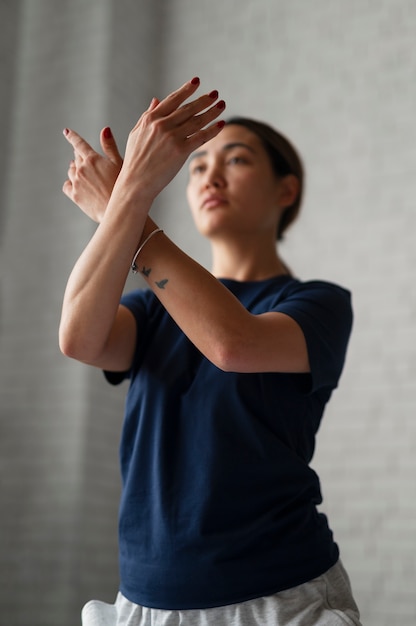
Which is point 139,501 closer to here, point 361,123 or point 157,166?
point 157,166

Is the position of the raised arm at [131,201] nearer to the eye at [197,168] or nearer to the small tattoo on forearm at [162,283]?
the small tattoo on forearm at [162,283]

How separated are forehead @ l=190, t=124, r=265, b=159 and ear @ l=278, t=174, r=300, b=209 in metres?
0.09

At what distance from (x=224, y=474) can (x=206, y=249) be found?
2.11 meters

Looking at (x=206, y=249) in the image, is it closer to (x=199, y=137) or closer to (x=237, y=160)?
(x=237, y=160)

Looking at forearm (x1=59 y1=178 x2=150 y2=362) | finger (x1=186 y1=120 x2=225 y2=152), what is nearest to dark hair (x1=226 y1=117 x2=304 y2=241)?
finger (x1=186 y1=120 x2=225 y2=152)

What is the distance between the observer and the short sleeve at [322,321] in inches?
54.2

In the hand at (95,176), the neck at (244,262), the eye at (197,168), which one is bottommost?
the neck at (244,262)

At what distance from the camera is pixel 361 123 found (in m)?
3.13

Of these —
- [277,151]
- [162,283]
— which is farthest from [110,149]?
[277,151]

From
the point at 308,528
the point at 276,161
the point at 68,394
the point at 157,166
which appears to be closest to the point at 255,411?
the point at 308,528

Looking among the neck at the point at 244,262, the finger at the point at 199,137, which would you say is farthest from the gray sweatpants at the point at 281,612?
the finger at the point at 199,137

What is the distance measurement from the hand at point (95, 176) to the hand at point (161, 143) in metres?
0.06

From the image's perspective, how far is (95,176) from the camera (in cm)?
134

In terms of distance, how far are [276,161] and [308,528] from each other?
33.9 inches
